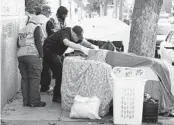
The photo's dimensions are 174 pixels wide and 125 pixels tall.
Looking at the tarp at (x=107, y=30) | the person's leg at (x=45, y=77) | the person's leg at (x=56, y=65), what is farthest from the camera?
the tarp at (x=107, y=30)

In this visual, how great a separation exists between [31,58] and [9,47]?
603 mm

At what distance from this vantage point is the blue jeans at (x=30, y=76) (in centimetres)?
766

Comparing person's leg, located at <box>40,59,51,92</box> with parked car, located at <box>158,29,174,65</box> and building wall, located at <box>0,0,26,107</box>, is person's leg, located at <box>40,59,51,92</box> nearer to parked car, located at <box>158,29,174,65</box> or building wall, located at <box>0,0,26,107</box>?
building wall, located at <box>0,0,26,107</box>

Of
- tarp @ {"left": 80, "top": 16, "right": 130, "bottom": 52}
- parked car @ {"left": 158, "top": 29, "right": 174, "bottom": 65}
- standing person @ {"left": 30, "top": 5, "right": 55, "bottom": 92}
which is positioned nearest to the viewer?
standing person @ {"left": 30, "top": 5, "right": 55, "bottom": 92}

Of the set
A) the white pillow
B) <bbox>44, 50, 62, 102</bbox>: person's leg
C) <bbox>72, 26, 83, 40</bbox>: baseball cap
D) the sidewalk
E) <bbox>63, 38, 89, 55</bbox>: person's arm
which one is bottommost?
the sidewalk

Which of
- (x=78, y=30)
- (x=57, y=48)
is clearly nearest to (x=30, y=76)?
(x=57, y=48)

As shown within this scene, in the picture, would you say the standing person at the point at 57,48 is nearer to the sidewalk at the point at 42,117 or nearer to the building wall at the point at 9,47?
the sidewalk at the point at 42,117

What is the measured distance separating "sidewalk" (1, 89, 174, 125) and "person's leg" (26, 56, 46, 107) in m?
0.16

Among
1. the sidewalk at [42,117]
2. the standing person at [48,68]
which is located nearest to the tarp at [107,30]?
the standing person at [48,68]

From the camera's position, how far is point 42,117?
7234mm

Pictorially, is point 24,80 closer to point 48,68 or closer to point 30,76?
point 30,76

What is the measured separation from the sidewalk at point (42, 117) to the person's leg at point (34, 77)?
0.16 m

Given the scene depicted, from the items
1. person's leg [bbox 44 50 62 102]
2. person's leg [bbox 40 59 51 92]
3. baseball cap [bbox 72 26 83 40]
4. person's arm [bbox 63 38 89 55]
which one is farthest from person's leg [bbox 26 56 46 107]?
person's leg [bbox 40 59 51 92]

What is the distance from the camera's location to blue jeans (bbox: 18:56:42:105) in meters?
7.66
